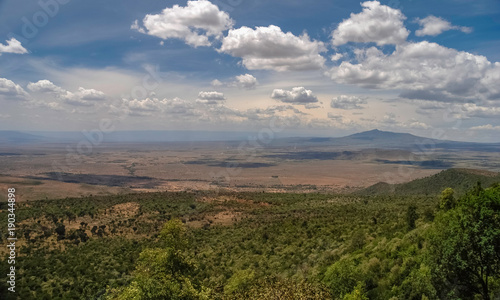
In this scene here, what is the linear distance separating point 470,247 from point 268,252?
25.0 metres

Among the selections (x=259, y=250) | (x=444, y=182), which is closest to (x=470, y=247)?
(x=259, y=250)

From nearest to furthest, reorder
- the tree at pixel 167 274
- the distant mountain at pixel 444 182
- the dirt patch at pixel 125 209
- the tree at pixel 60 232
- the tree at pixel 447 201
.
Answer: the tree at pixel 167 274
the tree at pixel 447 201
the tree at pixel 60 232
the dirt patch at pixel 125 209
the distant mountain at pixel 444 182

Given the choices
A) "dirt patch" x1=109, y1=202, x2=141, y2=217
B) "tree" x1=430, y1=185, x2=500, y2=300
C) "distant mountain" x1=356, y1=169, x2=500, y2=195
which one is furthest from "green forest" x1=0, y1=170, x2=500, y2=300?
"distant mountain" x1=356, y1=169, x2=500, y2=195

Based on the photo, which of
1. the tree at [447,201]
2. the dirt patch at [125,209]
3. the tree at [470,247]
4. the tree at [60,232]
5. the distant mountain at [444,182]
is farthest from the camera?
the distant mountain at [444,182]

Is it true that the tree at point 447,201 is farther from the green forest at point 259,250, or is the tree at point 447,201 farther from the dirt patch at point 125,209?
the dirt patch at point 125,209

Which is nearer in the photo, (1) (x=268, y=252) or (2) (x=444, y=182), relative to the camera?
(1) (x=268, y=252)

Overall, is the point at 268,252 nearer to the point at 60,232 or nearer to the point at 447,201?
the point at 447,201

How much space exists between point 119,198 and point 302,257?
55342 mm

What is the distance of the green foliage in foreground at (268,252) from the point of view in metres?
15.5

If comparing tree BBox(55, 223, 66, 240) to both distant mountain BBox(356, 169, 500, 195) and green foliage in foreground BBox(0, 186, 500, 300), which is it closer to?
green foliage in foreground BBox(0, 186, 500, 300)

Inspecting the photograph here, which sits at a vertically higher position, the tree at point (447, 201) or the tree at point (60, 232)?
the tree at point (447, 201)

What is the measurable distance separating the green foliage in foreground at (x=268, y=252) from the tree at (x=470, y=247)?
51mm

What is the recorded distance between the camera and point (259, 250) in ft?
127

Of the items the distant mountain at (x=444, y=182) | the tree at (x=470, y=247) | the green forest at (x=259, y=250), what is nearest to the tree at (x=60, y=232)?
the green forest at (x=259, y=250)
